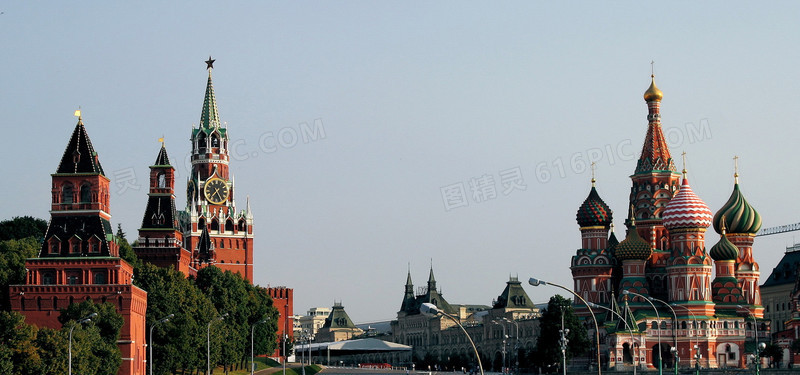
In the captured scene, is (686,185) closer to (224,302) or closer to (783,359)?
(783,359)

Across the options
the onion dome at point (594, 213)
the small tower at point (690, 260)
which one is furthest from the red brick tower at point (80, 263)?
the onion dome at point (594, 213)

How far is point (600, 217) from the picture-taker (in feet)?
536

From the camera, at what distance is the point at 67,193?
10644 centimetres

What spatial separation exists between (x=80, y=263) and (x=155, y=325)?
9.71 metres

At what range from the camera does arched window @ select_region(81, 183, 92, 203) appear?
349 feet

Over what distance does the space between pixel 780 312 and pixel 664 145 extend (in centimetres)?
4317

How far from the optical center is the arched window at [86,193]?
4185 inches

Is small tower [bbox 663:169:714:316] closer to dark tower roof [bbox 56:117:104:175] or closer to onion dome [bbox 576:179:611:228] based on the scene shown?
onion dome [bbox 576:179:611:228]

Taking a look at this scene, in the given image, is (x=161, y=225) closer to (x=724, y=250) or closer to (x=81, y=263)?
(x=81, y=263)

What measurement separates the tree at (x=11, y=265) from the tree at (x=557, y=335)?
5838 centimetres

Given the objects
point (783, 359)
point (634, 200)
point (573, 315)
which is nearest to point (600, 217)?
point (634, 200)

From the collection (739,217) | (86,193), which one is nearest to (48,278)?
(86,193)

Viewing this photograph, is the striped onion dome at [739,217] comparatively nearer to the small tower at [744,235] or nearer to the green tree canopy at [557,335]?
the small tower at [744,235]

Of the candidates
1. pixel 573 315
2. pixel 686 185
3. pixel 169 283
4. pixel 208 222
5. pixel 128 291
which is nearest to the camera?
pixel 128 291
